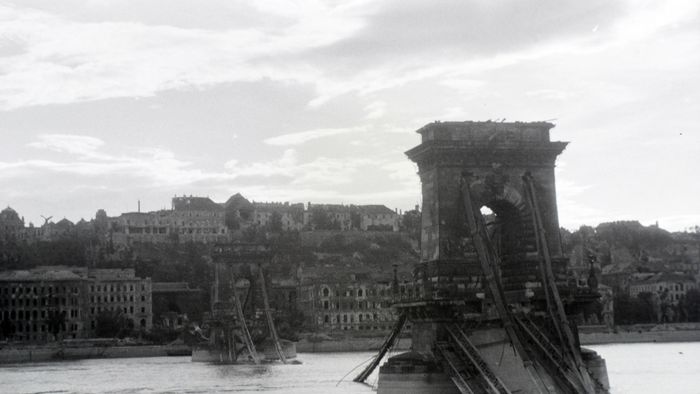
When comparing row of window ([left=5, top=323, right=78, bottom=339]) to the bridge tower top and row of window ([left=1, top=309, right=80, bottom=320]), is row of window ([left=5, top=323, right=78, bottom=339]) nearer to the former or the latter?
row of window ([left=1, top=309, right=80, bottom=320])

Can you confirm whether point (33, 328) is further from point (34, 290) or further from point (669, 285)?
point (669, 285)

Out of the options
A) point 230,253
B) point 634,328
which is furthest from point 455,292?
point 634,328

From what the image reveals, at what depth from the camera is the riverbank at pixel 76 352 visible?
4938 inches

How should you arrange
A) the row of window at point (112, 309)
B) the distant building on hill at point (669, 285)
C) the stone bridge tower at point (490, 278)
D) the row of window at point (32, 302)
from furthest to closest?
the distant building on hill at point (669, 285), the row of window at point (112, 309), the row of window at point (32, 302), the stone bridge tower at point (490, 278)

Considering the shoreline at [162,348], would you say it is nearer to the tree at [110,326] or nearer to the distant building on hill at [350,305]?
the distant building on hill at [350,305]

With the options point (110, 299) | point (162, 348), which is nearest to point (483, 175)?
point (162, 348)

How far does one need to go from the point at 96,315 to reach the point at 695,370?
98447mm

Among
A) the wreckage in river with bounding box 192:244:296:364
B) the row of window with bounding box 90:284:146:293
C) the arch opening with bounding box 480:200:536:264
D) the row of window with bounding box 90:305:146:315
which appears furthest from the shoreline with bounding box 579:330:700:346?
the arch opening with bounding box 480:200:536:264

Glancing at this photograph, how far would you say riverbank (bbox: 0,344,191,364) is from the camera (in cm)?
12544

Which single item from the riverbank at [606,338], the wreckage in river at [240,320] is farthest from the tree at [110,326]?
the wreckage in river at [240,320]

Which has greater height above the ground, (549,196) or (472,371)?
(549,196)

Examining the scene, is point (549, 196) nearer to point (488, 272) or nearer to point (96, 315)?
point (488, 272)

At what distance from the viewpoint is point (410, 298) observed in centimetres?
4091

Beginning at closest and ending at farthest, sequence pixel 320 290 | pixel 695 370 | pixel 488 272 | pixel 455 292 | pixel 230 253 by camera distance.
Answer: pixel 488 272 → pixel 455 292 → pixel 695 370 → pixel 230 253 → pixel 320 290
